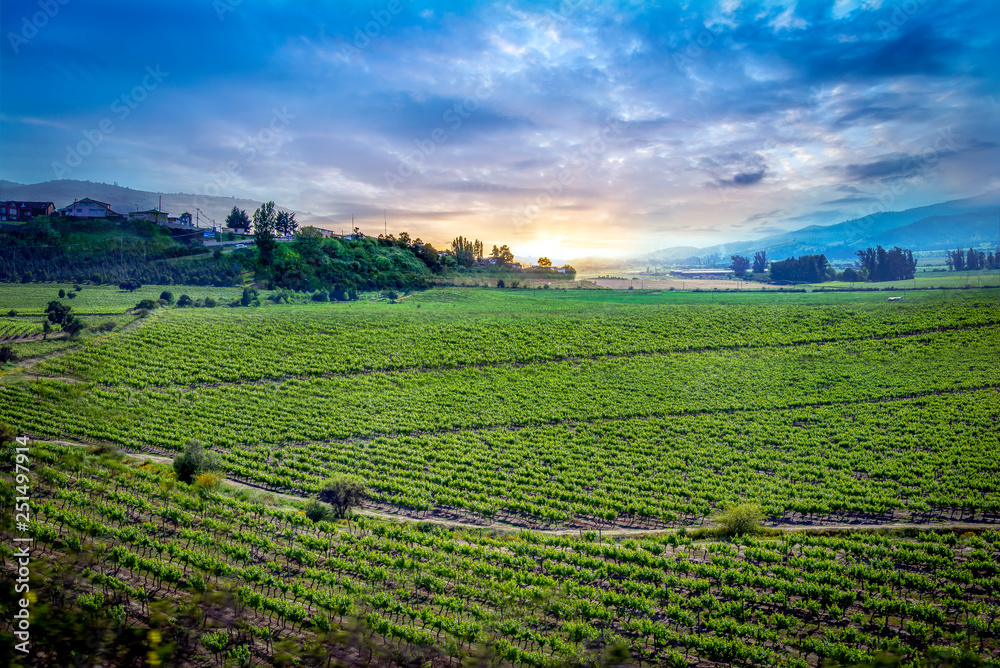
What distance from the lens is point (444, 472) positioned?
17000 millimetres

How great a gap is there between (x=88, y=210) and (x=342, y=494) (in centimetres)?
2288

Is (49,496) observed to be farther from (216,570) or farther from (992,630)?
(992,630)

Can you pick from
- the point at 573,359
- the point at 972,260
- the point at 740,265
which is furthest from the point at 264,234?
the point at 740,265

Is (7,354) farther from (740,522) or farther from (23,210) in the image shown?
(740,522)

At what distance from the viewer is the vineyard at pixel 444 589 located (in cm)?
545

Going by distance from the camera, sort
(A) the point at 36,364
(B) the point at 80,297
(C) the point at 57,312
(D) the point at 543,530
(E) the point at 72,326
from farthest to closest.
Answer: (B) the point at 80,297, (E) the point at 72,326, (C) the point at 57,312, (A) the point at 36,364, (D) the point at 543,530

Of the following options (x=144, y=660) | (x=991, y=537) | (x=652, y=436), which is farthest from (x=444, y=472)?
(x=991, y=537)

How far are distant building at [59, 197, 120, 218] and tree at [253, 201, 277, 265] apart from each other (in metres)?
14.4

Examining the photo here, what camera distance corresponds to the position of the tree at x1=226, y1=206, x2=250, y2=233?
45.8m

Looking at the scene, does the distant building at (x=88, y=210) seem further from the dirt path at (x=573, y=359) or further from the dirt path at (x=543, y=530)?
the dirt path at (x=543, y=530)

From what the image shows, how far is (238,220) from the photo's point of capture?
1869 inches

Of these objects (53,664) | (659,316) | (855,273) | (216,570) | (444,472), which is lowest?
(444,472)

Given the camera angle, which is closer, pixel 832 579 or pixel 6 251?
pixel 832 579

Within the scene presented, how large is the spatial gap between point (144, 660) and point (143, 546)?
5.20 meters
